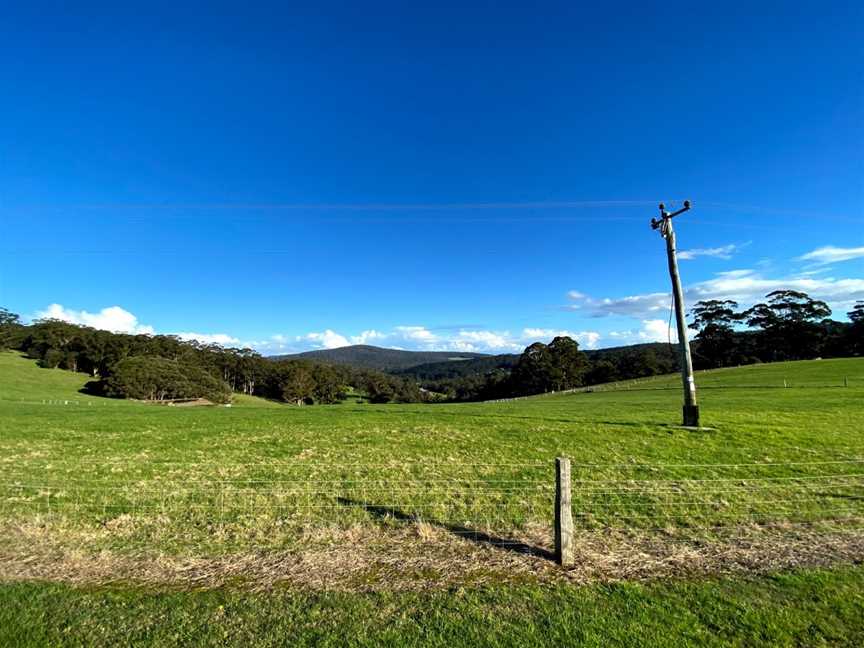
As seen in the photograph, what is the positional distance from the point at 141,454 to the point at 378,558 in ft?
30.2

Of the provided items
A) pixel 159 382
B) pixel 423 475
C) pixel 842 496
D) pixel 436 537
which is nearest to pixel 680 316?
pixel 842 496

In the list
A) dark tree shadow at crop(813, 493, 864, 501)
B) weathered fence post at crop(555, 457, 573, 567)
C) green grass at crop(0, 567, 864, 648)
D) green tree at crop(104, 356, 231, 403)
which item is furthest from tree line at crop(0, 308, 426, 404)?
dark tree shadow at crop(813, 493, 864, 501)

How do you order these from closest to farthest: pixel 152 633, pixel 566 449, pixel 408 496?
pixel 152 633 → pixel 408 496 → pixel 566 449

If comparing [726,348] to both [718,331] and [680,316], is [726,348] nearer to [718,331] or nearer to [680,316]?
[718,331]

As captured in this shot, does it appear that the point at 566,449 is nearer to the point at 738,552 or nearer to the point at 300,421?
the point at 738,552

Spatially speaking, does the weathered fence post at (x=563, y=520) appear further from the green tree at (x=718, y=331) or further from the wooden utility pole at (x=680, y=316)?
the green tree at (x=718, y=331)

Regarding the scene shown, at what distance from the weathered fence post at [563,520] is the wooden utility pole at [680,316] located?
10.2 meters

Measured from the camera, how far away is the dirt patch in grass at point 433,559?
5.55 meters

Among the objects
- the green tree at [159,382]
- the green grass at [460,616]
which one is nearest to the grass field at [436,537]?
the green grass at [460,616]

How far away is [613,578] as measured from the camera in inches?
218

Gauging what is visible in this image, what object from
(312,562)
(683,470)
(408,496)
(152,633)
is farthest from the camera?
(683,470)

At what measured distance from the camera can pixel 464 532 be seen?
707 cm

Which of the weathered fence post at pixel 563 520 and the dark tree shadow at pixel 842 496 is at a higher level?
the weathered fence post at pixel 563 520

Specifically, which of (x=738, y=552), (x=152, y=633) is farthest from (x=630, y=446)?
(x=152, y=633)
